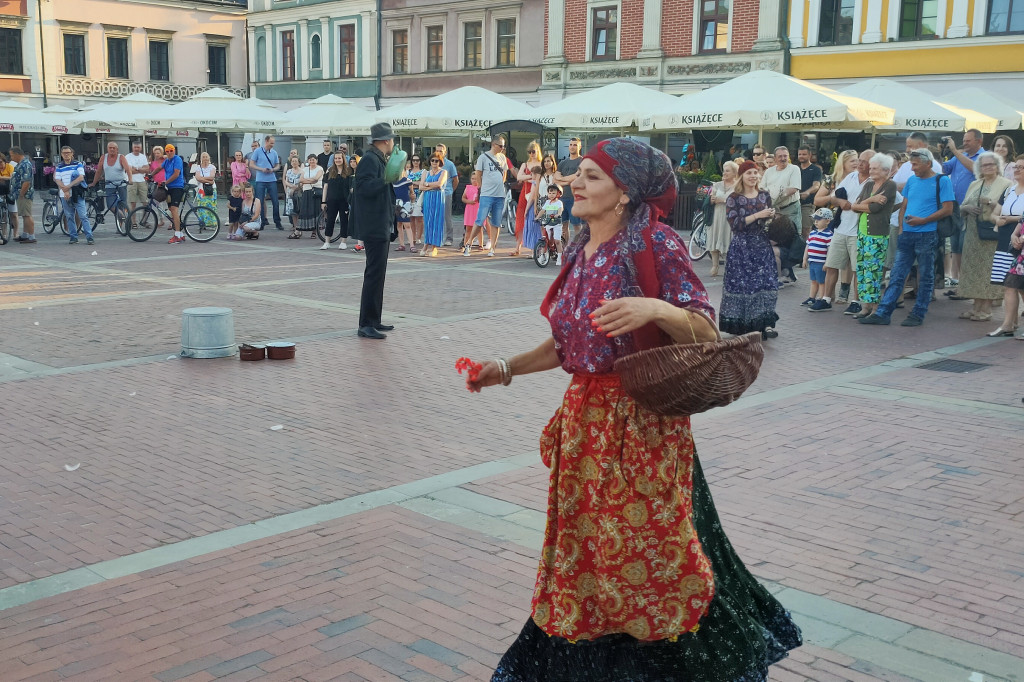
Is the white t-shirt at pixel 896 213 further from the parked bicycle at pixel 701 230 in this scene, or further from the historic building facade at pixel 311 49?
the historic building facade at pixel 311 49

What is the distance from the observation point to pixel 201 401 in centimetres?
766

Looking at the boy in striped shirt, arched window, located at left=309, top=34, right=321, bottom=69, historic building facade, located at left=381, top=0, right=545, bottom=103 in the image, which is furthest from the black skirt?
arched window, located at left=309, top=34, right=321, bottom=69

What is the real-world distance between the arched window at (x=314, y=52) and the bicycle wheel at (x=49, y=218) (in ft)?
78.5

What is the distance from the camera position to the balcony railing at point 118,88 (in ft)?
148

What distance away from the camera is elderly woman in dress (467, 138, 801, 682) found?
303cm

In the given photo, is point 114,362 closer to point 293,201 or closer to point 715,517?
point 715,517

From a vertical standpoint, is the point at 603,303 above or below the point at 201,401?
above

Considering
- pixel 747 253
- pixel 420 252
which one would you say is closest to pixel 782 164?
pixel 747 253

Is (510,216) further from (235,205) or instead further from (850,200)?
(850,200)

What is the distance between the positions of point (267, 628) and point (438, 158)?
50.3ft

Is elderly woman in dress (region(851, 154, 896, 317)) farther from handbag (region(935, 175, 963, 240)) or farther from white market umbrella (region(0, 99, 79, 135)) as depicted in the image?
white market umbrella (region(0, 99, 79, 135))

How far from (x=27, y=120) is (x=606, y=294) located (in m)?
31.9

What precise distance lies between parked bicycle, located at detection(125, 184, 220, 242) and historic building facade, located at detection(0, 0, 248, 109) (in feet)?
89.7

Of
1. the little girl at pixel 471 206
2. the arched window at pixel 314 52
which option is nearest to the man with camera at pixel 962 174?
the little girl at pixel 471 206
